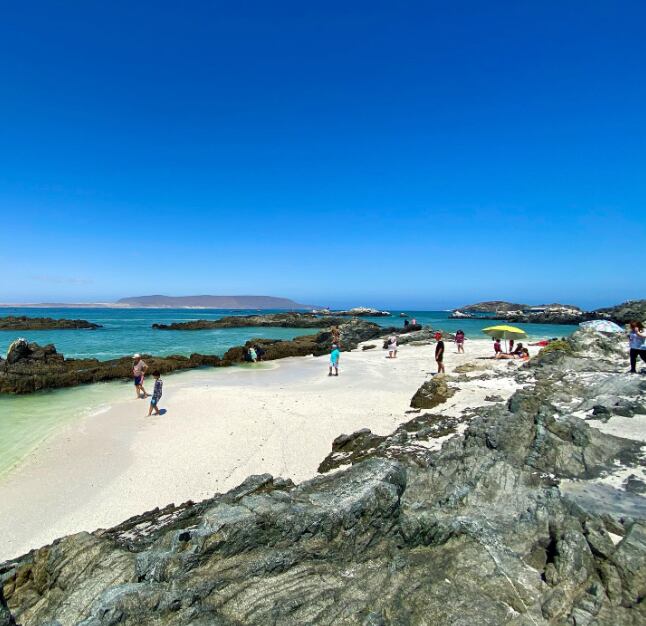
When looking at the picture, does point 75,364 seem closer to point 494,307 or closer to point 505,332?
point 505,332

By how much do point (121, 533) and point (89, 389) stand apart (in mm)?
15480

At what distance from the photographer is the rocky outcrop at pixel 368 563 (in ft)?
12.6

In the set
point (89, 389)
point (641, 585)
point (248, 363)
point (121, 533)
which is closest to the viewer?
point (641, 585)

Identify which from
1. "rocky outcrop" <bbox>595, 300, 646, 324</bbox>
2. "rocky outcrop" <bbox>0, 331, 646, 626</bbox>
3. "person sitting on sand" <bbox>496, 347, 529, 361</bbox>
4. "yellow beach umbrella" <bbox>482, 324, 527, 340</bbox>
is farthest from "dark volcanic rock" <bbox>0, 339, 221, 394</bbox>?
"rocky outcrop" <bbox>595, 300, 646, 324</bbox>

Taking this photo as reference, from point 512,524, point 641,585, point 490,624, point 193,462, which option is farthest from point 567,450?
point 193,462

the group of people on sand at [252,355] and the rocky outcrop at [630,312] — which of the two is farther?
the rocky outcrop at [630,312]

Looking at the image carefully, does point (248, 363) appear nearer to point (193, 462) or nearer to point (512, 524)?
point (193, 462)

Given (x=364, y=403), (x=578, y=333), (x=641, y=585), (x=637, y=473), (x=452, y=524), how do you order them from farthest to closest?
(x=578, y=333)
(x=364, y=403)
(x=637, y=473)
(x=452, y=524)
(x=641, y=585)

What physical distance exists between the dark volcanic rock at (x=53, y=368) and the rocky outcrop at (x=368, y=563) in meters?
16.6

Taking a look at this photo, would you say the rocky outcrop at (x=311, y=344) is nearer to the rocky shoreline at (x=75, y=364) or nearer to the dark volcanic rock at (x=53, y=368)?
the rocky shoreline at (x=75, y=364)

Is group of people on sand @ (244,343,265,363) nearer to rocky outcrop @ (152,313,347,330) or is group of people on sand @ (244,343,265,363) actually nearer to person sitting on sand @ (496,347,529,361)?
person sitting on sand @ (496,347,529,361)

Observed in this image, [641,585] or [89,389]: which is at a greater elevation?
[641,585]

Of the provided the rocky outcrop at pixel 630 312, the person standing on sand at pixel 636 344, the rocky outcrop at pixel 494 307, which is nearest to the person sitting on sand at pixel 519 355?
the person standing on sand at pixel 636 344

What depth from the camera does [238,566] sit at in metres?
4.29
